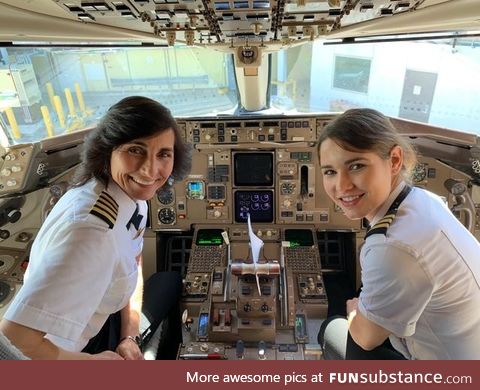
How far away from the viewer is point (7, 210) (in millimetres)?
3143

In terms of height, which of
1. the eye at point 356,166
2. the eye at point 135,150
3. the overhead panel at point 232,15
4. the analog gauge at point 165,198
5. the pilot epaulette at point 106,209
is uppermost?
the overhead panel at point 232,15

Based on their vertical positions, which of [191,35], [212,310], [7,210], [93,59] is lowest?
[212,310]

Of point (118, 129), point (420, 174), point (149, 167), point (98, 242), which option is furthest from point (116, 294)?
point (420, 174)

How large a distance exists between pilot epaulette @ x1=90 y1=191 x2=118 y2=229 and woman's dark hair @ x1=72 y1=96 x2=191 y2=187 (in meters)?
0.09

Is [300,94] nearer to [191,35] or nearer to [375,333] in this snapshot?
[191,35]

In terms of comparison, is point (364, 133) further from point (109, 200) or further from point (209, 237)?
point (209, 237)

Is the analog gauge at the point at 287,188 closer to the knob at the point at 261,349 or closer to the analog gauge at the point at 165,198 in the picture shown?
the analog gauge at the point at 165,198

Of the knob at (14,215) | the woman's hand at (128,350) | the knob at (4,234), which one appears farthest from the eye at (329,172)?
the knob at (4,234)

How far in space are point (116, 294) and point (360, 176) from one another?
35.2 inches

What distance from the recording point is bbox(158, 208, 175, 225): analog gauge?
3.48 metres

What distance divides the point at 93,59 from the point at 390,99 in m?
2.78

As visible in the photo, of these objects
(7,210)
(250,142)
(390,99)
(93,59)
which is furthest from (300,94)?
(7,210)

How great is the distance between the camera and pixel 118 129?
1.33 metres

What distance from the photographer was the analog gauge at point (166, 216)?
3.48 meters
